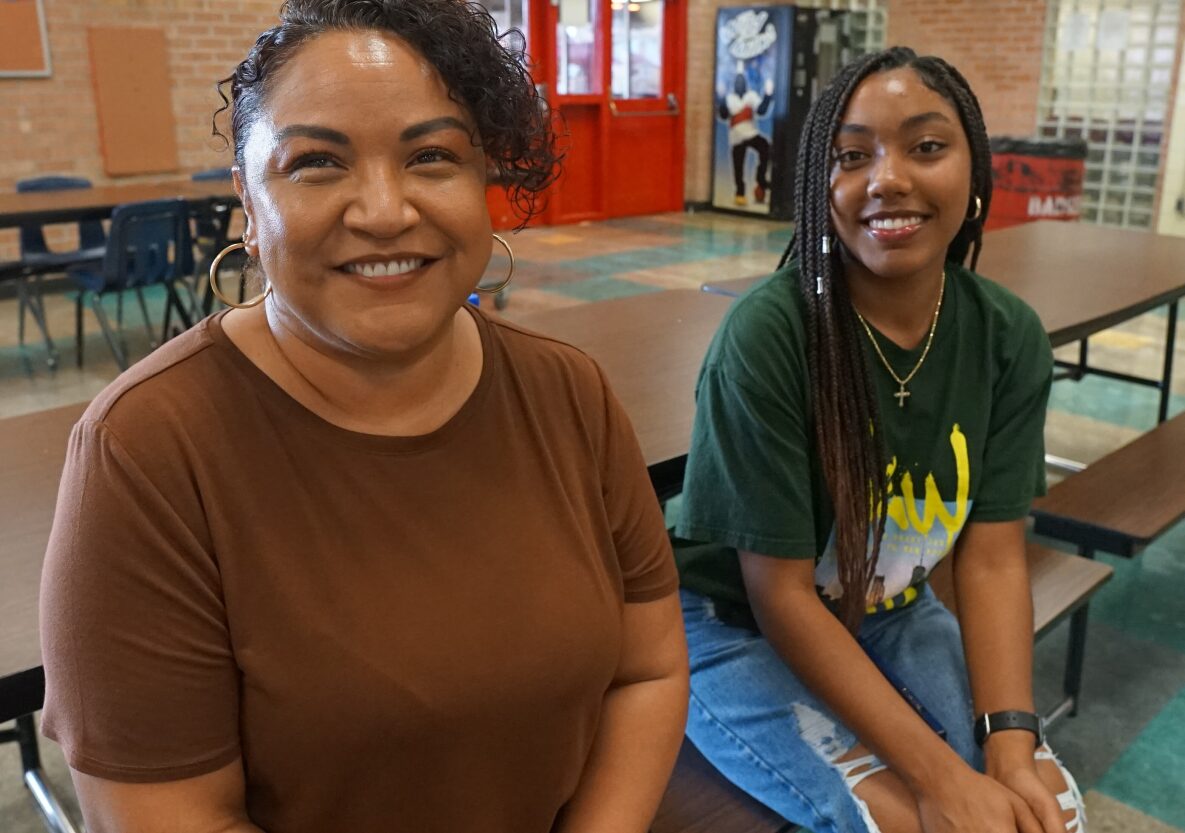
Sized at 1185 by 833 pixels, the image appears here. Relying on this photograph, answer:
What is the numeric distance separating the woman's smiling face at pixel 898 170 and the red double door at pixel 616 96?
766 centimetres

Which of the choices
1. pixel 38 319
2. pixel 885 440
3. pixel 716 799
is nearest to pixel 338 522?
pixel 716 799

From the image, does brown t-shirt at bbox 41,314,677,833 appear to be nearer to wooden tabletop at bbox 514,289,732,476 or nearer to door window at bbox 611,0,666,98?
wooden tabletop at bbox 514,289,732,476

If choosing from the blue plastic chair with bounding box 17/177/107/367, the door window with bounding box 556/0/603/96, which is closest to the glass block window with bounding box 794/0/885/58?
the door window with bounding box 556/0/603/96

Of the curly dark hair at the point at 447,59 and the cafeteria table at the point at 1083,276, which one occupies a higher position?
the curly dark hair at the point at 447,59

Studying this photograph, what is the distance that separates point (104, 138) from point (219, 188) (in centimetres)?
178

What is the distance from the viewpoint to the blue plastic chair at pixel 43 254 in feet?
16.8

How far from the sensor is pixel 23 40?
644 centimetres

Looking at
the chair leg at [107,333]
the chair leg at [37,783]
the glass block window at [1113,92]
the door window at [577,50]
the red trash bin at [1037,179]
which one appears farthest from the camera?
the door window at [577,50]

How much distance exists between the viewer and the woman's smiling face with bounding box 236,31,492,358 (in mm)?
968

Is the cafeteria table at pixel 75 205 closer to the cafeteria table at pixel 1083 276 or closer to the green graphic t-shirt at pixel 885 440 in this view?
the cafeteria table at pixel 1083 276

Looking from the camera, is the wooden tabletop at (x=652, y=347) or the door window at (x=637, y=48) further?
the door window at (x=637, y=48)

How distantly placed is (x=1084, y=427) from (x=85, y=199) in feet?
15.5

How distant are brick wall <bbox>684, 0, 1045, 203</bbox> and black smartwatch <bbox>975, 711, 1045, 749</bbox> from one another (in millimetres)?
7663

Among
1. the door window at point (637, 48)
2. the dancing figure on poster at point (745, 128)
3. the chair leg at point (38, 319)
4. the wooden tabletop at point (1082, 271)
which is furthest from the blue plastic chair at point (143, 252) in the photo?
the dancing figure on poster at point (745, 128)
